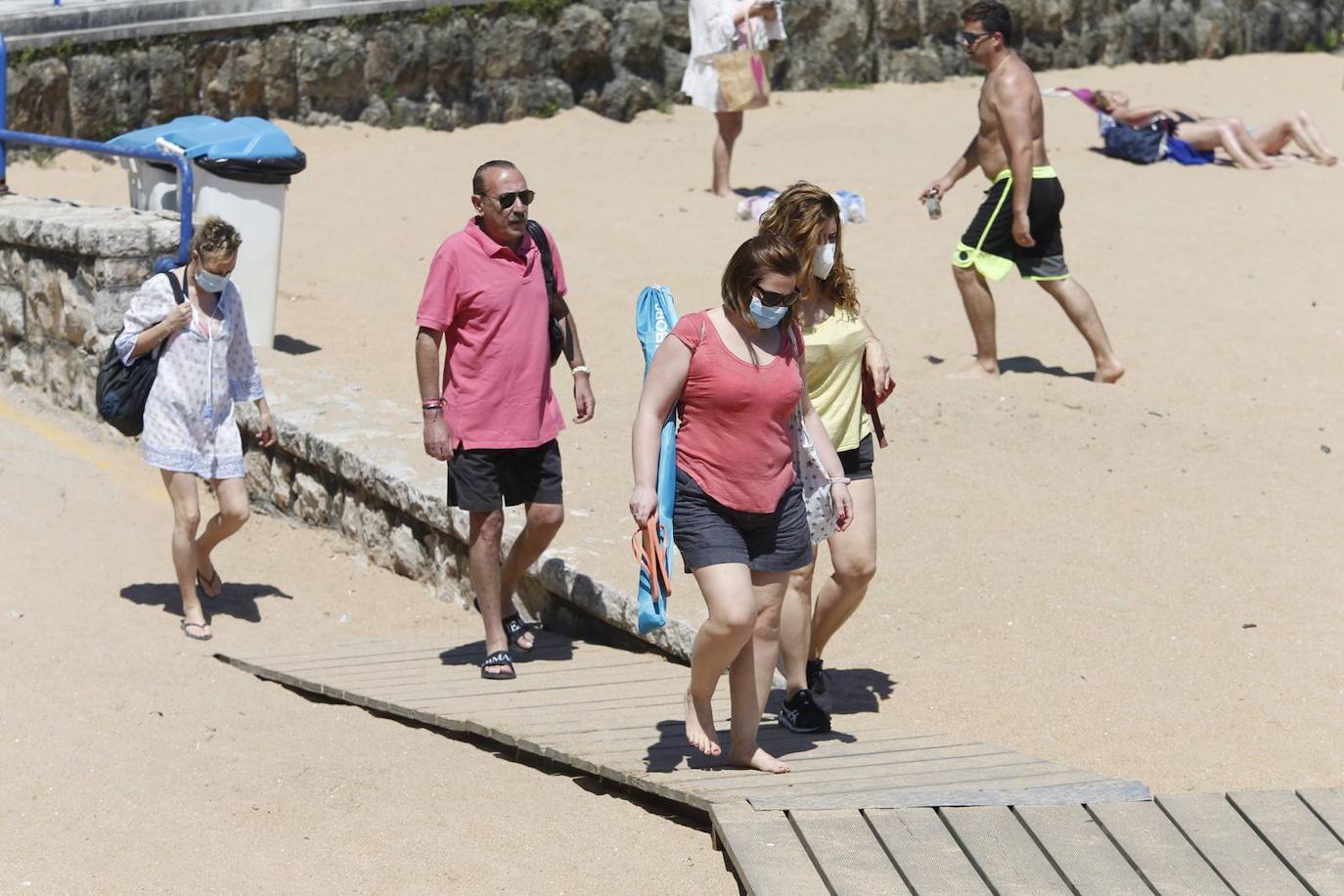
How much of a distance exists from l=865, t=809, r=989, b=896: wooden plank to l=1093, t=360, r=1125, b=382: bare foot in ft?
15.7

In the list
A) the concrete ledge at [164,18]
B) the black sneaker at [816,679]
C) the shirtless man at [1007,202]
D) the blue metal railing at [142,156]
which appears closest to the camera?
the black sneaker at [816,679]

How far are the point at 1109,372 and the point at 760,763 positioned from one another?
4.58 m

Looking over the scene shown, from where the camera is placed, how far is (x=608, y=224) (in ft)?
38.0

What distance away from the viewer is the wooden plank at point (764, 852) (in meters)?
4.08

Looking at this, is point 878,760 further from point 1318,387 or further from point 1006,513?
point 1318,387

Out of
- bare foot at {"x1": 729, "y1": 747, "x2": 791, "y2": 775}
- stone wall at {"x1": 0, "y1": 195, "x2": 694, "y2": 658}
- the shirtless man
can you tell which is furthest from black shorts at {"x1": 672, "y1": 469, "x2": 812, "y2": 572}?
the shirtless man

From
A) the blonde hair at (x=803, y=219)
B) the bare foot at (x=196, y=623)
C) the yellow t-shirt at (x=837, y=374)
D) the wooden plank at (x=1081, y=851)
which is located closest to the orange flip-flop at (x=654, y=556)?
the yellow t-shirt at (x=837, y=374)

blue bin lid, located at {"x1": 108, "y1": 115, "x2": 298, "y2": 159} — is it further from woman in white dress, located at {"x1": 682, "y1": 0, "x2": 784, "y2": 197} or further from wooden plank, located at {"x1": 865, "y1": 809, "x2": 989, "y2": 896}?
wooden plank, located at {"x1": 865, "y1": 809, "x2": 989, "y2": 896}

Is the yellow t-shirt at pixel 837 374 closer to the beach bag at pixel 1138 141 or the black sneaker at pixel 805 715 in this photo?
the black sneaker at pixel 805 715

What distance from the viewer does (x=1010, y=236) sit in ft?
28.6

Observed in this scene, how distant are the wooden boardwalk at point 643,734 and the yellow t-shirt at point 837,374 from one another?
855 millimetres

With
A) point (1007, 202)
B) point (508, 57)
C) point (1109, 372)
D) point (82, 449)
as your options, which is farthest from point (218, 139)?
point (508, 57)

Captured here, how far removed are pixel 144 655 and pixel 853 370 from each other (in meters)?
2.68

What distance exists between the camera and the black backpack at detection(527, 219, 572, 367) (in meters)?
5.78
